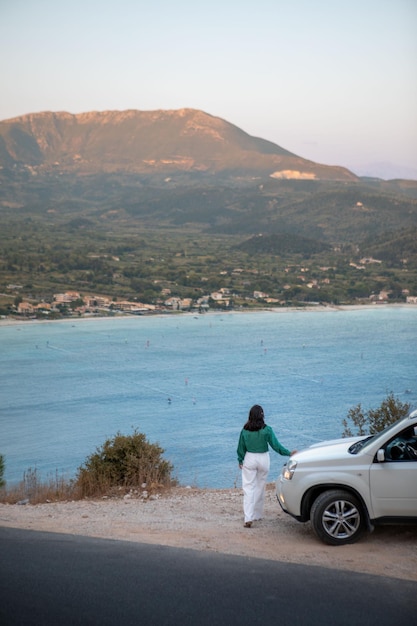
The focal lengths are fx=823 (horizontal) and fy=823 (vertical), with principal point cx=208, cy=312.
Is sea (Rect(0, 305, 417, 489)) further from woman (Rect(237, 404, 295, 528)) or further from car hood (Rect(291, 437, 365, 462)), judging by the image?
car hood (Rect(291, 437, 365, 462))

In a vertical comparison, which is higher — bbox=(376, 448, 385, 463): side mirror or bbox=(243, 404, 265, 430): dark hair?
bbox=(243, 404, 265, 430): dark hair

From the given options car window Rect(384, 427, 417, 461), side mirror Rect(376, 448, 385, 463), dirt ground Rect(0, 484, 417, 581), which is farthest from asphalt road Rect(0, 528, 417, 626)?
car window Rect(384, 427, 417, 461)

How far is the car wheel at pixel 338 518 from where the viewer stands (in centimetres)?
637

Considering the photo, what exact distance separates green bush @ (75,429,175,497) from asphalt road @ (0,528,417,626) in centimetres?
319

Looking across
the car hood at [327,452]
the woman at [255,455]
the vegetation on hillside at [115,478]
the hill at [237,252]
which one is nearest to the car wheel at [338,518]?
the car hood at [327,452]

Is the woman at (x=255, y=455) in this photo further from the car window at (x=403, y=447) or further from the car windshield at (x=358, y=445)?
the car window at (x=403, y=447)

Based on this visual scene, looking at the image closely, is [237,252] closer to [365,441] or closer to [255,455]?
[255,455]

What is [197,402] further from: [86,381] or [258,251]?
[258,251]

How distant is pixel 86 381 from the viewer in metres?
64.6

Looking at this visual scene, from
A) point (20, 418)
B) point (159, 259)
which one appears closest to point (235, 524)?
point (20, 418)

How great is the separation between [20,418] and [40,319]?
4928 centimetres

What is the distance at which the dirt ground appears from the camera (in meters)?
6.06

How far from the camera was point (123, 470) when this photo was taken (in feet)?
32.0

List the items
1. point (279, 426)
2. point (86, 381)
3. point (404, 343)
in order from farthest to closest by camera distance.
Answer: point (404, 343), point (86, 381), point (279, 426)
